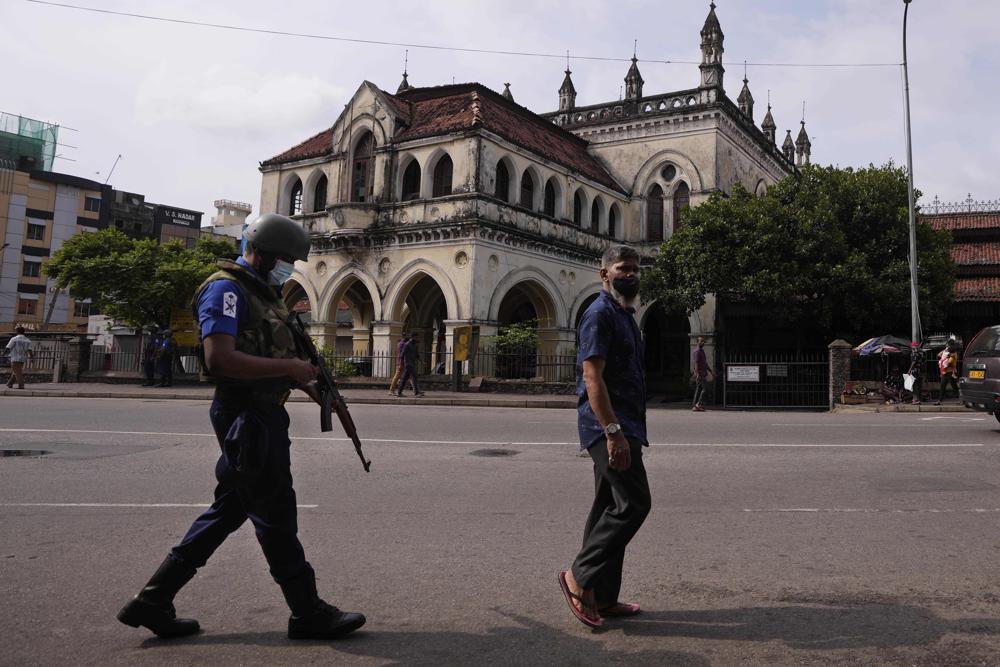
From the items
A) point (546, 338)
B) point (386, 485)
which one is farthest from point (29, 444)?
point (546, 338)

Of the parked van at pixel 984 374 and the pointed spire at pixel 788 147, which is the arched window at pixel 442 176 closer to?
the parked van at pixel 984 374

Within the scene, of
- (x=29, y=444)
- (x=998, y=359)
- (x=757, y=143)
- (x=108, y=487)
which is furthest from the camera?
(x=757, y=143)

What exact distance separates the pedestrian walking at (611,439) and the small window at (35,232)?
69807 millimetres

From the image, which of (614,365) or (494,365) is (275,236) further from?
(494,365)

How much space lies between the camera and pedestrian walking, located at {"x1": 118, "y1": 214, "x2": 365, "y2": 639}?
2.95 meters

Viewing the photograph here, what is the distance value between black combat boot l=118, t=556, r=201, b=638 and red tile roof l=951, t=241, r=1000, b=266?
33.7m

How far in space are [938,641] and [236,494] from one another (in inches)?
122

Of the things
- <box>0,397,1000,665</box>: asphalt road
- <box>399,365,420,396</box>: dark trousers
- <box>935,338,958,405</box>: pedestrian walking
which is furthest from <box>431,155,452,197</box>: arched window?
<box>0,397,1000,665</box>: asphalt road

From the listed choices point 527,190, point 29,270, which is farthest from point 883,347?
point 29,270

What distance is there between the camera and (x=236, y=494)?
316 cm

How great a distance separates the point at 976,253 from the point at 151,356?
3319 centimetres

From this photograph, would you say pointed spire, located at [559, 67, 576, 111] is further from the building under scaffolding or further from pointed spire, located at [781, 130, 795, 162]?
the building under scaffolding

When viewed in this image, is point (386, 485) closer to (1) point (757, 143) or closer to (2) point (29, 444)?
(2) point (29, 444)

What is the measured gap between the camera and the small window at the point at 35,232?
198 feet
